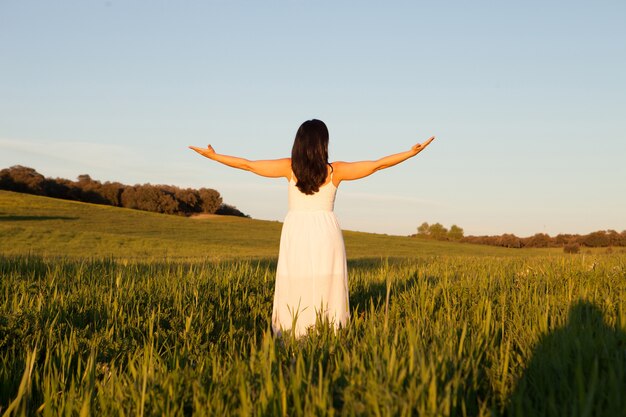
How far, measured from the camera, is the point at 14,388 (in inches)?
176

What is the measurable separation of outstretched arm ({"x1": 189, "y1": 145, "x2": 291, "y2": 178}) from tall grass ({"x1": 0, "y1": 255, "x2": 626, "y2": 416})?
177cm

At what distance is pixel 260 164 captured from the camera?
22.0 feet

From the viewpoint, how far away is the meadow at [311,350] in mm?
2916

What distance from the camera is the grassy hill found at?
2903cm

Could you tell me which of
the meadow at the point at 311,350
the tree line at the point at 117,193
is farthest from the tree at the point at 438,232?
the meadow at the point at 311,350

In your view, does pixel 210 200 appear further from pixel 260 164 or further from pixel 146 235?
pixel 260 164

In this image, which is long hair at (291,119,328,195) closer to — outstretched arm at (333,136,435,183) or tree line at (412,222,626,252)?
outstretched arm at (333,136,435,183)

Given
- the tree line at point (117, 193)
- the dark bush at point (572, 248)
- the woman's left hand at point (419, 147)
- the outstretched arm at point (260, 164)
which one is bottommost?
the dark bush at point (572, 248)

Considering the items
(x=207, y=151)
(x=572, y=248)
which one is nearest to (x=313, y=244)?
(x=207, y=151)

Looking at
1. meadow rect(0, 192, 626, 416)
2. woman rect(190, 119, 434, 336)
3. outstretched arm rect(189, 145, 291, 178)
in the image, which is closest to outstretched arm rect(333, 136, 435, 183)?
woman rect(190, 119, 434, 336)

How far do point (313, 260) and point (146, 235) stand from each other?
32.5 meters

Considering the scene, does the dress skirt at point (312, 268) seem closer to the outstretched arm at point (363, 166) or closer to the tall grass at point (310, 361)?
the outstretched arm at point (363, 166)

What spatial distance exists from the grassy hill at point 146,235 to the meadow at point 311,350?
752 inches

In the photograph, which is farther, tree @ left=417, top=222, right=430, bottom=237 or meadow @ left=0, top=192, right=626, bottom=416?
tree @ left=417, top=222, right=430, bottom=237
